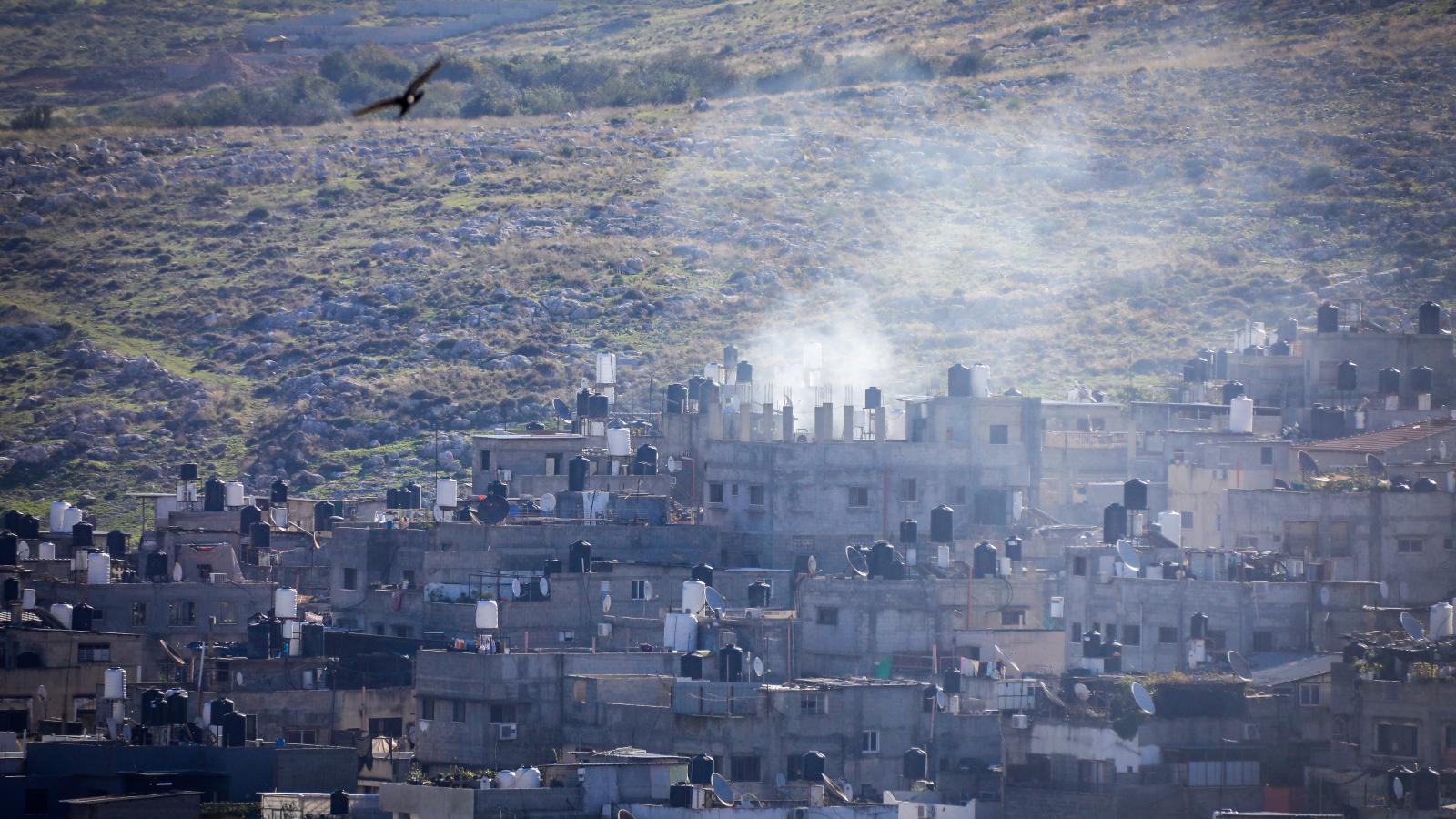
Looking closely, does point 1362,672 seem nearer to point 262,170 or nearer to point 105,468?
point 105,468

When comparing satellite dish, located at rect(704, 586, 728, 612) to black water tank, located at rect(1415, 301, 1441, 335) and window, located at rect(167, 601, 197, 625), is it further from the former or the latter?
black water tank, located at rect(1415, 301, 1441, 335)

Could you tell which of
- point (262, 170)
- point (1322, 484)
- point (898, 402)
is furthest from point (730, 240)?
point (1322, 484)

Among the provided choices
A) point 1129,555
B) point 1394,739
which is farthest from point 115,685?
point 1394,739

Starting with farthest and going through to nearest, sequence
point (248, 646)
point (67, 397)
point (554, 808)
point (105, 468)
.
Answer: point (67, 397) < point (105, 468) < point (248, 646) < point (554, 808)

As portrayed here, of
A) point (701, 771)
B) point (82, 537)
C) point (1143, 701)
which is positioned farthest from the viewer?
point (82, 537)

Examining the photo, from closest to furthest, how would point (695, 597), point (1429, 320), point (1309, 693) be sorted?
point (1309, 693) → point (695, 597) → point (1429, 320)

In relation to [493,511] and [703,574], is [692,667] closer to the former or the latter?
[703,574]

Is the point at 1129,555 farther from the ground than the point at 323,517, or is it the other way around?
the point at 323,517
